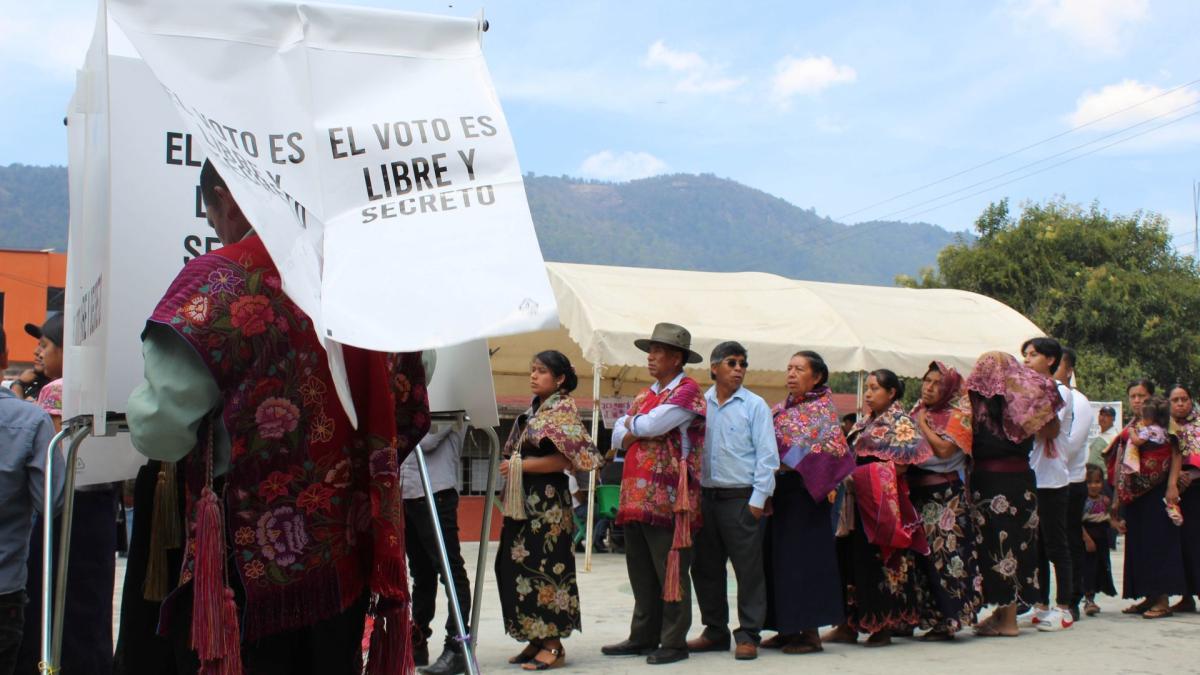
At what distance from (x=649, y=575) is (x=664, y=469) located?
0.71 meters

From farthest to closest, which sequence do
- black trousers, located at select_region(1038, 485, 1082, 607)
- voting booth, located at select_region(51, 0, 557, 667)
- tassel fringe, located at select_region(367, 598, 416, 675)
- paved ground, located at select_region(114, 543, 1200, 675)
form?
black trousers, located at select_region(1038, 485, 1082, 607) < paved ground, located at select_region(114, 543, 1200, 675) < tassel fringe, located at select_region(367, 598, 416, 675) < voting booth, located at select_region(51, 0, 557, 667)

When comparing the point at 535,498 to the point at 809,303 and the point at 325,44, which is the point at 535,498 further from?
the point at 809,303

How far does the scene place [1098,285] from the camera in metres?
29.2

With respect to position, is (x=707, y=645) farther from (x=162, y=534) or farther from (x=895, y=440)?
(x=162, y=534)

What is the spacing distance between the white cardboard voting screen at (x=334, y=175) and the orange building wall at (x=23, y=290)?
86.1ft

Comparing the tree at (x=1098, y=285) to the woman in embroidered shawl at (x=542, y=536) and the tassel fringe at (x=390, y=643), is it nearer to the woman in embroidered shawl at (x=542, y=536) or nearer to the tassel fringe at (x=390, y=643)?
the woman in embroidered shawl at (x=542, y=536)

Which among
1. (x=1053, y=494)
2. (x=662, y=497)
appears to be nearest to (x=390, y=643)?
(x=662, y=497)

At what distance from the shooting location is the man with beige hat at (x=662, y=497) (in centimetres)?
710

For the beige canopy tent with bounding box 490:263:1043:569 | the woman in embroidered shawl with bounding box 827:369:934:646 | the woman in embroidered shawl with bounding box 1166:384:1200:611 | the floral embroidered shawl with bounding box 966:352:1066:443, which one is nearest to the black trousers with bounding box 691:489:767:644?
the woman in embroidered shawl with bounding box 827:369:934:646

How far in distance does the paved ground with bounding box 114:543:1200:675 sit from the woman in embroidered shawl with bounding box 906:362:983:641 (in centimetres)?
23

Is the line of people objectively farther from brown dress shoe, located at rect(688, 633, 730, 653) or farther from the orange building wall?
the orange building wall

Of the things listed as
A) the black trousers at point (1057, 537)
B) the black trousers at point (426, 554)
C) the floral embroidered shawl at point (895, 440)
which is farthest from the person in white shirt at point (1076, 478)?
the black trousers at point (426, 554)

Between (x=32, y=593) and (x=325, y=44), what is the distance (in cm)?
285

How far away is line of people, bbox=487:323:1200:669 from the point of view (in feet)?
23.4
